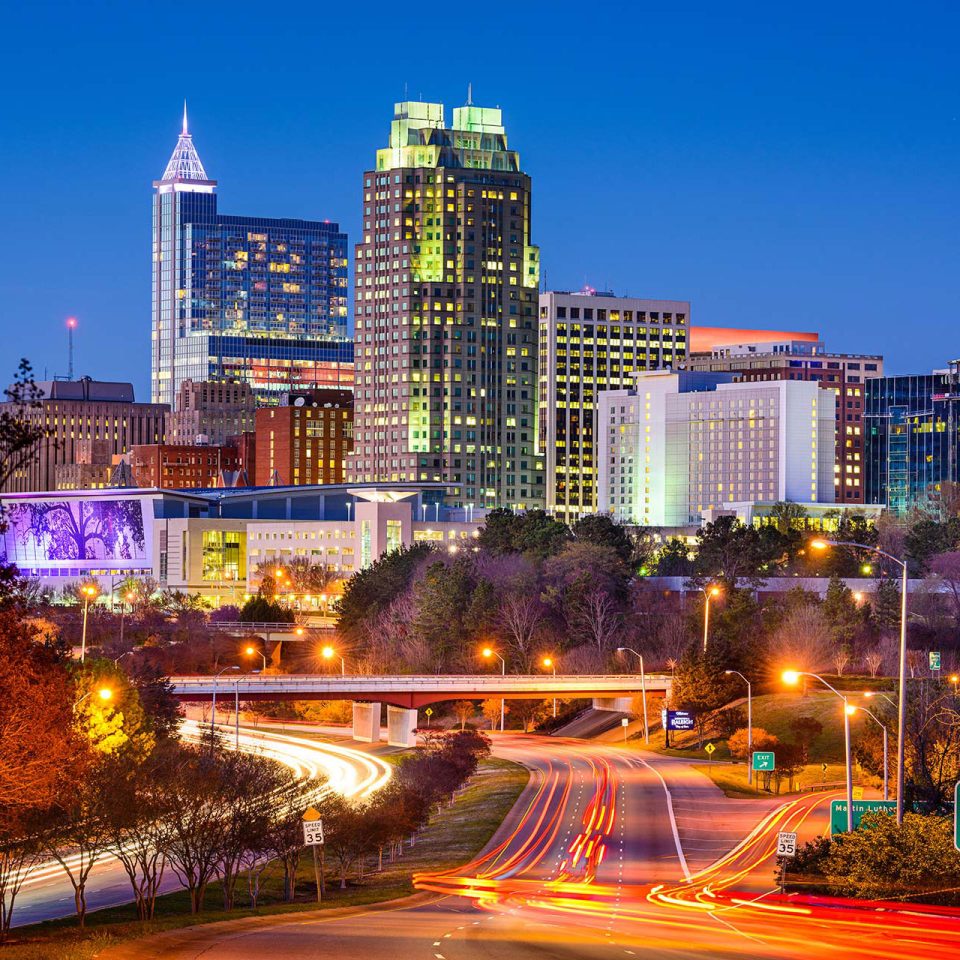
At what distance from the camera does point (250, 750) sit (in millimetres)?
129875

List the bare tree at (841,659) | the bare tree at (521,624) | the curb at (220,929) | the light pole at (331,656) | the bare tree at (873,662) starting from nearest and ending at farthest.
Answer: the curb at (220,929) → the bare tree at (873,662) → the bare tree at (841,659) → the light pole at (331,656) → the bare tree at (521,624)

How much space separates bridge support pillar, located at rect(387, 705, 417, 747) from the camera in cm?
14025

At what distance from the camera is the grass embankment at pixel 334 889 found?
51.1 meters

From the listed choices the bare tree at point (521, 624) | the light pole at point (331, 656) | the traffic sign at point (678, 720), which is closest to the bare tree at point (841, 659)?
the traffic sign at point (678, 720)

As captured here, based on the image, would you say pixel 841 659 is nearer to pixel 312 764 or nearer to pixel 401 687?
pixel 401 687

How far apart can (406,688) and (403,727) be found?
1006 cm

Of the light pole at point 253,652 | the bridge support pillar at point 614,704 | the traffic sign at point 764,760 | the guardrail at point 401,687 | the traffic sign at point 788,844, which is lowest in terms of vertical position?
the bridge support pillar at point 614,704

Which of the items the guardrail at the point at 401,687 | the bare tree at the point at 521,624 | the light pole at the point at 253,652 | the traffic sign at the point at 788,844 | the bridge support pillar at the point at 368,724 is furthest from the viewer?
the light pole at the point at 253,652

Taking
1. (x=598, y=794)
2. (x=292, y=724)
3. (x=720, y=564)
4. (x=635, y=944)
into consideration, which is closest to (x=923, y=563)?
(x=720, y=564)

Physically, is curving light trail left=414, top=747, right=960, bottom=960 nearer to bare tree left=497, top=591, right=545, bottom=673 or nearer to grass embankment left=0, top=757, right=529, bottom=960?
grass embankment left=0, top=757, right=529, bottom=960

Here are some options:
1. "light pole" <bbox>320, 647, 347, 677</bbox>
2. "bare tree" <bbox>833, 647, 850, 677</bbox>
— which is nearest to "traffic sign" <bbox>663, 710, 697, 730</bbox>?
A: "bare tree" <bbox>833, 647, 850, 677</bbox>

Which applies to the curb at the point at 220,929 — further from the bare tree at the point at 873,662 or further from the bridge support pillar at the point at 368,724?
the bare tree at the point at 873,662

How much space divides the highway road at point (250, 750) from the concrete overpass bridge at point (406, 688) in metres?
4.56

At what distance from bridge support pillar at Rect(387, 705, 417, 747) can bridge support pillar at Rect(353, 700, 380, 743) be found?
394 cm
